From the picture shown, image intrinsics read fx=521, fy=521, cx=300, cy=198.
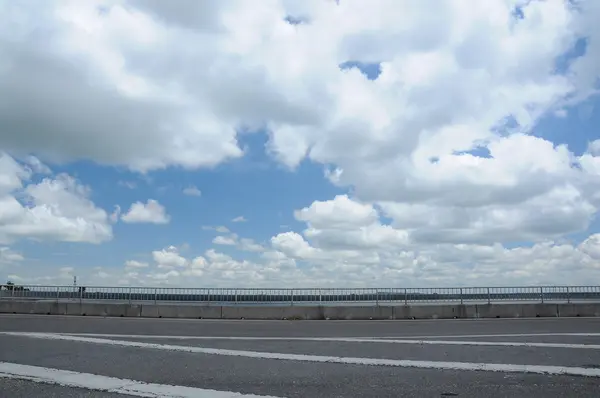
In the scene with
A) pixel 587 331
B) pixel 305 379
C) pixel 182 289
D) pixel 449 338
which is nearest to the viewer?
pixel 305 379

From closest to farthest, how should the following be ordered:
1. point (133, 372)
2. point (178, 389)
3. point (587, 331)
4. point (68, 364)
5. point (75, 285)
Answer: point (178, 389), point (133, 372), point (68, 364), point (587, 331), point (75, 285)

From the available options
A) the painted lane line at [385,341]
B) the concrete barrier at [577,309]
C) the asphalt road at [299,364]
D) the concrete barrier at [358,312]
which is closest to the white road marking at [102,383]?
the asphalt road at [299,364]

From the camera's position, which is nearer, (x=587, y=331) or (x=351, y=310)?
(x=587, y=331)

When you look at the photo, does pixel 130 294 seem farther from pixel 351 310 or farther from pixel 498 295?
pixel 498 295

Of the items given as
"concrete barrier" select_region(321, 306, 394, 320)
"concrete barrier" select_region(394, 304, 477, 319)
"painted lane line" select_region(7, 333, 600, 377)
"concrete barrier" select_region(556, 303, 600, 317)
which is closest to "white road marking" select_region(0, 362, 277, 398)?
"painted lane line" select_region(7, 333, 600, 377)

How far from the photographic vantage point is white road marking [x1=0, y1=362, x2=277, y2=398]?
22.1 ft

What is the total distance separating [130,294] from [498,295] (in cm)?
1869

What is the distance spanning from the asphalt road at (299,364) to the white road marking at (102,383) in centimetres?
1

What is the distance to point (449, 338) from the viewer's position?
13922 mm

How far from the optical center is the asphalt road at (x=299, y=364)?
280 inches

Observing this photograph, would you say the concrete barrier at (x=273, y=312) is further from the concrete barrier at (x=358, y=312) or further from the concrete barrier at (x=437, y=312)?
the concrete barrier at (x=437, y=312)

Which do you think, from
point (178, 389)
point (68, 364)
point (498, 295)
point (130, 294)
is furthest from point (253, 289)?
point (178, 389)

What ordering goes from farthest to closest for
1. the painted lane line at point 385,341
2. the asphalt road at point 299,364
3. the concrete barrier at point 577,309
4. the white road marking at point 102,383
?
the concrete barrier at point 577,309 → the painted lane line at point 385,341 → the asphalt road at point 299,364 → the white road marking at point 102,383

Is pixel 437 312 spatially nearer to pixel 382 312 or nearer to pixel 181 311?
pixel 382 312
